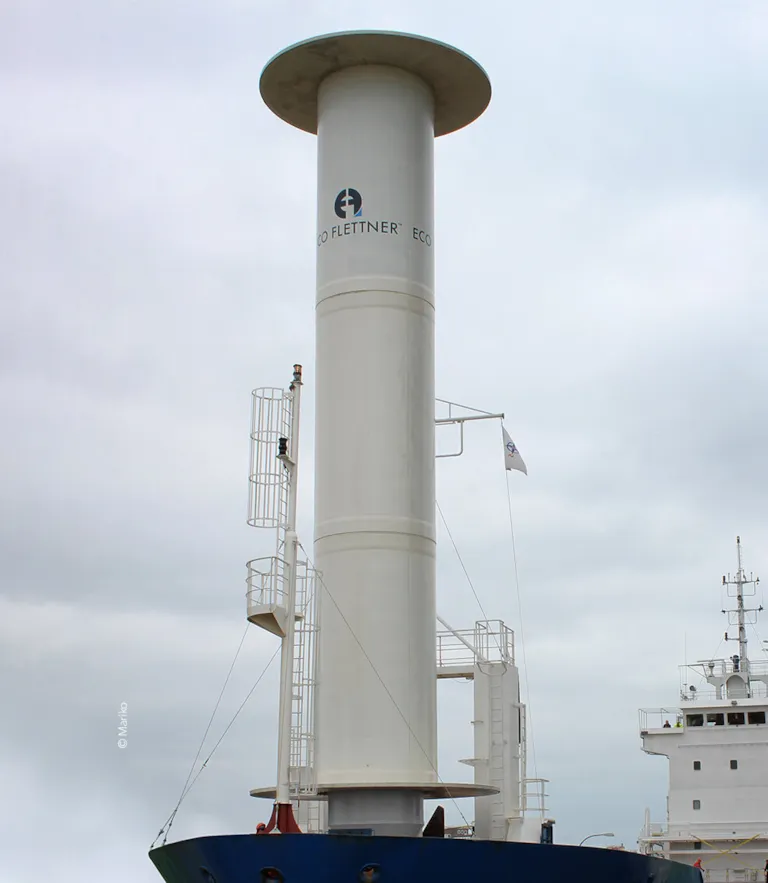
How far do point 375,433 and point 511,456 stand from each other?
19.5 feet

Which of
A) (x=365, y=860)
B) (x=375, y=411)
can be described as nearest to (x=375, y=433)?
(x=375, y=411)

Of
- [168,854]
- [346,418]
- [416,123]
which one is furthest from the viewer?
[416,123]

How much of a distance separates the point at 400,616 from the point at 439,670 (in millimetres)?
3465

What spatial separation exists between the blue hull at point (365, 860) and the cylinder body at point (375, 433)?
284 centimetres

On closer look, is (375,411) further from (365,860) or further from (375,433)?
(365,860)

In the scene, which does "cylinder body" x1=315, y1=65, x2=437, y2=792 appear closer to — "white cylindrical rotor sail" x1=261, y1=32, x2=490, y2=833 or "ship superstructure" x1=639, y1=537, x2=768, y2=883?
"white cylindrical rotor sail" x1=261, y1=32, x2=490, y2=833

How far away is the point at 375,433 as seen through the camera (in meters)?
21.7

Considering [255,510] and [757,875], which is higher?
[255,510]

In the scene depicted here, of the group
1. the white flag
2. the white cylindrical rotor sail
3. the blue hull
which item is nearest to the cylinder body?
the white cylindrical rotor sail

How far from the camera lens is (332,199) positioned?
2295 cm

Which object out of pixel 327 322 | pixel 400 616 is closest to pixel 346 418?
pixel 327 322

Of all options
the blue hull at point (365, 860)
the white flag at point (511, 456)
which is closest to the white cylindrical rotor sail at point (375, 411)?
the blue hull at point (365, 860)

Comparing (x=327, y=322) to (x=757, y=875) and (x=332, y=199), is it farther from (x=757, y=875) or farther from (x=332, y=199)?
(x=757, y=875)

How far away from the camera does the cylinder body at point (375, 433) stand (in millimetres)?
20891
